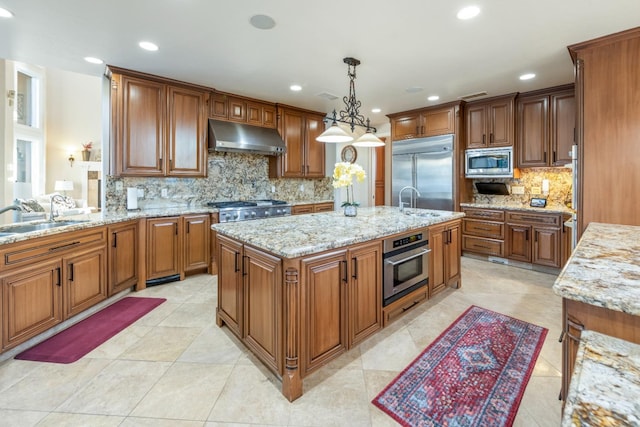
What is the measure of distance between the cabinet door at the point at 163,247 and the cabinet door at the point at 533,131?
4.92 m

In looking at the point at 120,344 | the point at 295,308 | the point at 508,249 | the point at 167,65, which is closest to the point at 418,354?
the point at 295,308

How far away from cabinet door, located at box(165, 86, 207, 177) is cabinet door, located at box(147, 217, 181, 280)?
2.33 ft

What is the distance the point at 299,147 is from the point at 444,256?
3030 millimetres

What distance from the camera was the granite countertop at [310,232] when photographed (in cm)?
162

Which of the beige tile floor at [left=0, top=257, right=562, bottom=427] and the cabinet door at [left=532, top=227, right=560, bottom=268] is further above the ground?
the cabinet door at [left=532, top=227, right=560, bottom=268]

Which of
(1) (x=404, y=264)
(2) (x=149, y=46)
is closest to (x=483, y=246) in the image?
(1) (x=404, y=264)

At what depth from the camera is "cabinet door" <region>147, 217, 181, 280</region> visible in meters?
3.31

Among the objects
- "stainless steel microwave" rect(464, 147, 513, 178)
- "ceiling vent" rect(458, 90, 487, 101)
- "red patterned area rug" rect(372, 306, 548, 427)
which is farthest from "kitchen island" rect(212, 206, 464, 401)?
"ceiling vent" rect(458, 90, 487, 101)

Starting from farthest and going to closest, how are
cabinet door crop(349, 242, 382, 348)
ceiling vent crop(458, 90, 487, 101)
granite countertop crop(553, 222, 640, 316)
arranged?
1. ceiling vent crop(458, 90, 487, 101)
2. cabinet door crop(349, 242, 382, 348)
3. granite countertop crop(553, 222, 640, 316)

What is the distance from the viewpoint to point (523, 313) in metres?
2.69

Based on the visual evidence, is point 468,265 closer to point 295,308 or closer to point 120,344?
point 295,308

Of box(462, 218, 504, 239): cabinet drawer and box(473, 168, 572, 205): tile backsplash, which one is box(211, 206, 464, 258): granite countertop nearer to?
box(462, 218, 504, 239): cabinet drawer

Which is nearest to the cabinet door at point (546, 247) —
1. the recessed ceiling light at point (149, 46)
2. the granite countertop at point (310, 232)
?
the granite countertop at point (310, 232)

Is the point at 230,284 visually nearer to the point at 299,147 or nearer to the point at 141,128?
the point at 141,128
